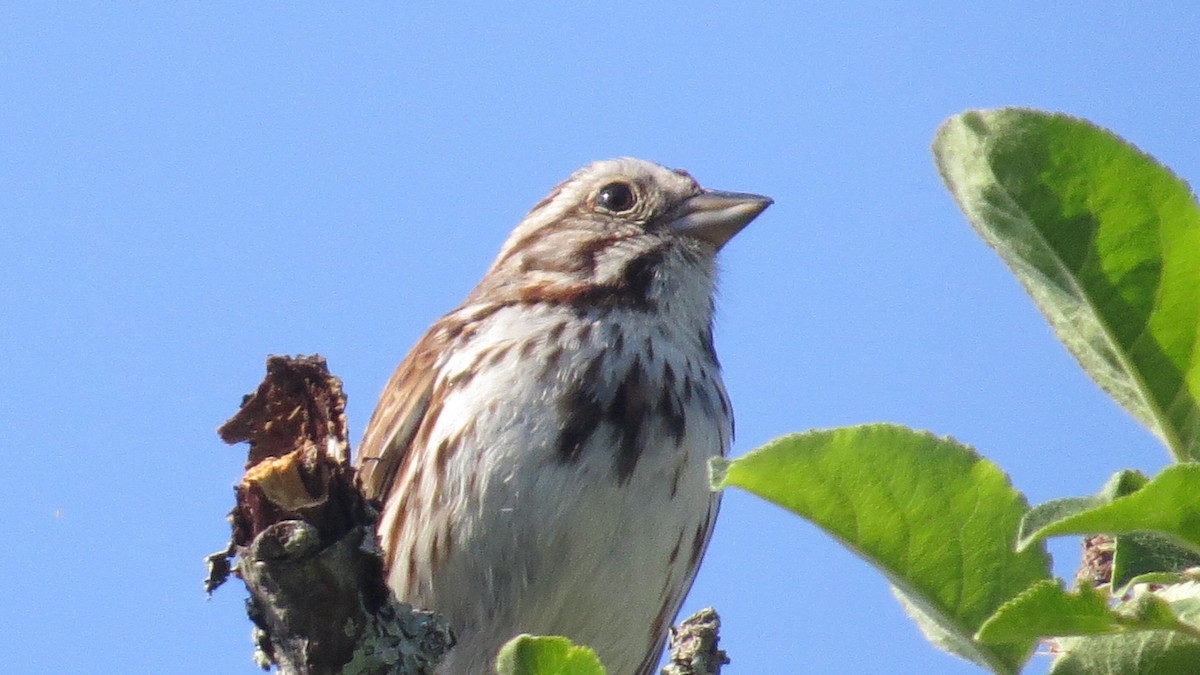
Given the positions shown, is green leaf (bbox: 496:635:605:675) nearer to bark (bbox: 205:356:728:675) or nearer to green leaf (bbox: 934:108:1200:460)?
green leaf (bbox: 934:108:1200:460)

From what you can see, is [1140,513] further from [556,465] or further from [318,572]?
[556,465]

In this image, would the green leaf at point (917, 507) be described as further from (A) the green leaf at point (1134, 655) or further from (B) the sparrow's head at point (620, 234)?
(B) the sparrow's head at point (620, 234)

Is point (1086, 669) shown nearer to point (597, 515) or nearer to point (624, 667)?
point (597, 515)

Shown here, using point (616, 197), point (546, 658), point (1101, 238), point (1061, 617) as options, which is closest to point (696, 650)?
point (616, 197)

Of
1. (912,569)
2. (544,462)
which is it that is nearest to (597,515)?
(544,462)

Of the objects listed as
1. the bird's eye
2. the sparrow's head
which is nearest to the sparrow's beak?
the sparrow's head

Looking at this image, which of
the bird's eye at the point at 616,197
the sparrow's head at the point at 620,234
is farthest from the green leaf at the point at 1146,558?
the bird's eye at the point at 616,197
